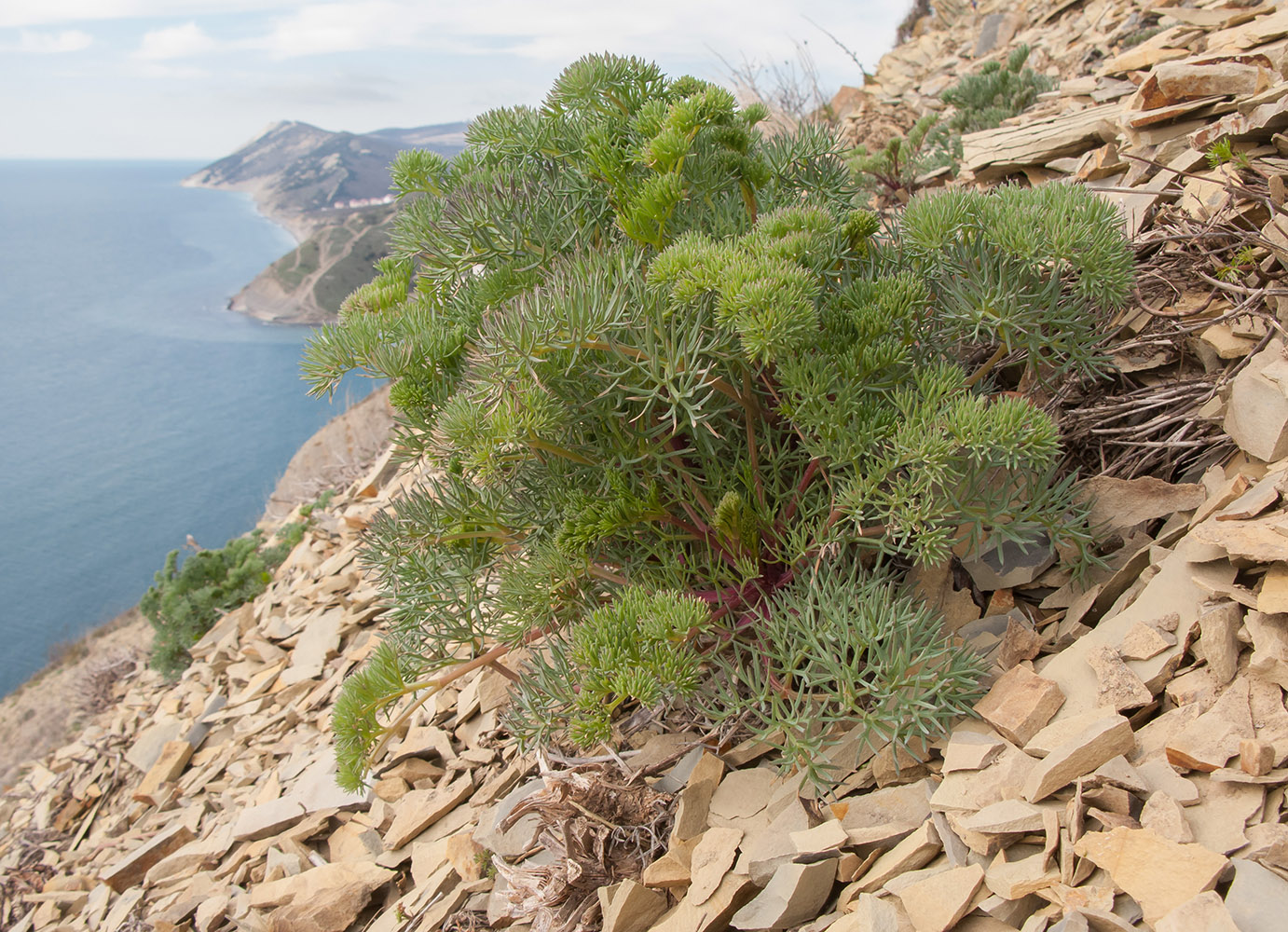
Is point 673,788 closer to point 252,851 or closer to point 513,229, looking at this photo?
point 513,229

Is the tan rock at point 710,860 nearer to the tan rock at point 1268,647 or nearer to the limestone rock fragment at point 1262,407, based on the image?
the tan rock at point 1268,647

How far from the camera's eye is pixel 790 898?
1.57 m

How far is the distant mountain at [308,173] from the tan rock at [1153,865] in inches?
760

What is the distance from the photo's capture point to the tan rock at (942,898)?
1.36 m

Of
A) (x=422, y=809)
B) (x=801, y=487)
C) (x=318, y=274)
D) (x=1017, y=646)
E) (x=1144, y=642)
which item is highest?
(x=318, y=274)

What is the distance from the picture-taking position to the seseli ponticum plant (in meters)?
1.63

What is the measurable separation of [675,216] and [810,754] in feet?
4.62

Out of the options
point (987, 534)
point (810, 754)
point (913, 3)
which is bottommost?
point (810, 754)

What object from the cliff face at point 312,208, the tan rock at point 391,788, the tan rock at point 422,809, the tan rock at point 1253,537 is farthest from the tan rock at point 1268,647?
the cliff face at point 312,208

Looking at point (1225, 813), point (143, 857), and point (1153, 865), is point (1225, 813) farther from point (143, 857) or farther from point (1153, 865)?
point (143, 857)

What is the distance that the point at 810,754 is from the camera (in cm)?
175

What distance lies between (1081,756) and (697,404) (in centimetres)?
99

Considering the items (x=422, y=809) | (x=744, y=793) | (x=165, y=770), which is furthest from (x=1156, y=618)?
(x=165, y=770)

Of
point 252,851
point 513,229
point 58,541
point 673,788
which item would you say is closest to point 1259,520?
point 673,788
